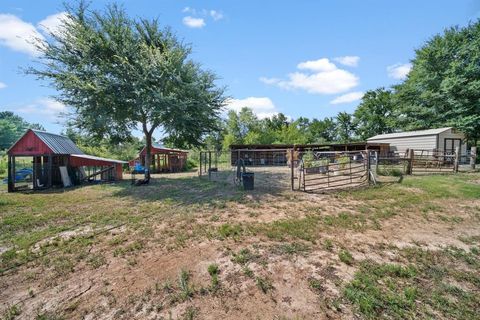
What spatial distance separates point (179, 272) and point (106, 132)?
47.7 feet

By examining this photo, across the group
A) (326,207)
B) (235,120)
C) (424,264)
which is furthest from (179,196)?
(235,120)

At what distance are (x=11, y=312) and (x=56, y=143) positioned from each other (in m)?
15.1

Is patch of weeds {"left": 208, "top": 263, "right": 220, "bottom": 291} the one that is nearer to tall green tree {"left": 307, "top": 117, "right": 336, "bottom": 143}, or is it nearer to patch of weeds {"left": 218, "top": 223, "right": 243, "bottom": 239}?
patch of weeds {"left": 218, "top": 223, "right": 243, "bottom": 239}

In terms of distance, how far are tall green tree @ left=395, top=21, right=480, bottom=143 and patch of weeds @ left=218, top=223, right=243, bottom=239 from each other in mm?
23296

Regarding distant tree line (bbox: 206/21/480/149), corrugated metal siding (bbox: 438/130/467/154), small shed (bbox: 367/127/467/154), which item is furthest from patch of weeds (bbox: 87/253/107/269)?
corrugated metal siding (bbox: 438/130/467/154)

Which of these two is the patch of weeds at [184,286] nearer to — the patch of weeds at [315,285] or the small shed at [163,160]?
the patch of weeds at [315,285]

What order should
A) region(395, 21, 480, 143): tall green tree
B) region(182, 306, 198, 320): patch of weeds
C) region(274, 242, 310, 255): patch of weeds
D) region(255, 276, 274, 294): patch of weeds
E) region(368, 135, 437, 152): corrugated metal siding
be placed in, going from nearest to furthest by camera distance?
region(182, 306, 198, 320): patch of weeds, region(255, 276, 274, 294): patch of weeds, region(274, 242, 310, 255): patch of weeds, region(368, 135, 437, 152): corrugated metal siding, region(395, 21, 480, 143): tall green tree

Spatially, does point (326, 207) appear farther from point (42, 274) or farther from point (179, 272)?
point (42, 274)

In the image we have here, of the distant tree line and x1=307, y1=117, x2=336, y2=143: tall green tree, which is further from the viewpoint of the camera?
x1=307, y1=117, x2=336, y2=143: tall green tree

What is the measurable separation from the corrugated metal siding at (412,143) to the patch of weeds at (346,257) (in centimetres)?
1998

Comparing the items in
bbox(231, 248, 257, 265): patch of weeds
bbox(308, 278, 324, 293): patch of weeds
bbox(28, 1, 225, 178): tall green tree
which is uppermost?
bbox(28, 1, 225, 178): tall green tree

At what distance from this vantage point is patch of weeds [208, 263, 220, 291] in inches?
135

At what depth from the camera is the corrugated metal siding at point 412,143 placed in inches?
750

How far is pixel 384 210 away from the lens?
709 cm
